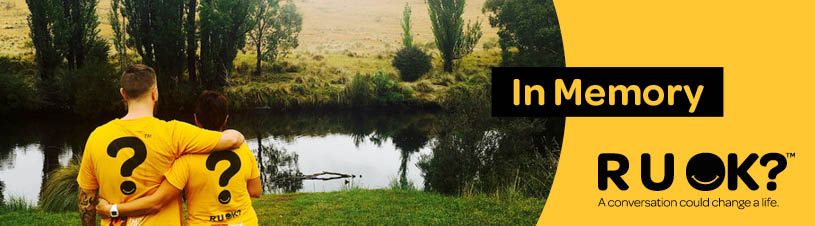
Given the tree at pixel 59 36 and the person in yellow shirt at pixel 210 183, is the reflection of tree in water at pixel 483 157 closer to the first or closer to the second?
the person in yellow shirt at pixel 210 183

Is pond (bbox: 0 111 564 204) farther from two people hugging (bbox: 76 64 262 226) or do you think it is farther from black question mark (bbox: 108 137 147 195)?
black question mark (bbox: 108 137 147 195)

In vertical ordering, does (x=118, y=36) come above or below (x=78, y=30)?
below

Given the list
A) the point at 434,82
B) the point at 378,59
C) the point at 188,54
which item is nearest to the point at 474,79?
the point at 434,82

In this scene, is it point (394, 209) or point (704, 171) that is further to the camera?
point (394, 209)

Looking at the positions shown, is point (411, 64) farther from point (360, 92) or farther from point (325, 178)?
point (325, 178)

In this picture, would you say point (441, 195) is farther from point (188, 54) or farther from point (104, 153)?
point (188, 54)

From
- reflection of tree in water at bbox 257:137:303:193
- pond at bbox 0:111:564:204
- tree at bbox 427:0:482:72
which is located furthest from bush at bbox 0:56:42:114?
tree at bbox 427:0:482:72

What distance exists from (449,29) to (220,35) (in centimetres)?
1063

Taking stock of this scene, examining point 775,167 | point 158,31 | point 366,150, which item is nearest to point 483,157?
point 775,167

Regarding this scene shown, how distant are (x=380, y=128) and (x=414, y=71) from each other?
8002mm

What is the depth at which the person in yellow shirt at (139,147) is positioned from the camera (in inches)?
126

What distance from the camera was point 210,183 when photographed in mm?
3377

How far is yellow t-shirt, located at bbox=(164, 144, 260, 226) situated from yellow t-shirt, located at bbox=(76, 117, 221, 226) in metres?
0.06

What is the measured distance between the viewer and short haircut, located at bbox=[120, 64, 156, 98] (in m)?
3.18
